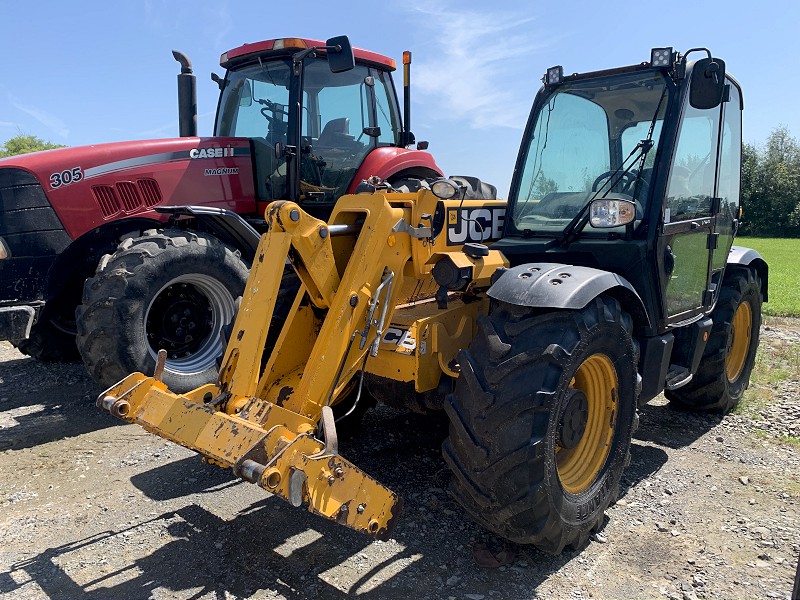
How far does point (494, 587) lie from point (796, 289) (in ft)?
41.5

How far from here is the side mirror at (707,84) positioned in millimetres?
3633

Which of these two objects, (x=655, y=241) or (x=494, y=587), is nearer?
(x=494, y=587)

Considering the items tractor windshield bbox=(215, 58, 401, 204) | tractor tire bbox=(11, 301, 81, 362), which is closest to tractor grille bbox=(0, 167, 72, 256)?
tractor tire bbox=(11, 301, 81, 362)

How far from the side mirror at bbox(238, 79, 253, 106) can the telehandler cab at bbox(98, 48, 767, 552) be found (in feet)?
10.8

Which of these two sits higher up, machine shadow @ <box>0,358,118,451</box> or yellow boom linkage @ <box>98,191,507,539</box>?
yellow boom linkage @ <box>98,191,507,539</box>

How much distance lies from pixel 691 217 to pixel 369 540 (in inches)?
116

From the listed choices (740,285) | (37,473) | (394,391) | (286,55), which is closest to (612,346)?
(394,391)

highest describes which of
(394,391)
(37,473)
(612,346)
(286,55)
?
(286,55)

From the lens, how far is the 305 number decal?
18.4 ft

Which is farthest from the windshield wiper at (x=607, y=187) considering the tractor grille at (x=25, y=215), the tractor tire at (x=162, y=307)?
the tractor grille at (x=25, y=215)

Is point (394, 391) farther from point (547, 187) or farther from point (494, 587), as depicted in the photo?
point (547, 187)

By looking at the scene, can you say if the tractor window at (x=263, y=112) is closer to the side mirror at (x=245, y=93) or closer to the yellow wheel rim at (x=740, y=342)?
the side mirror at (x=245, y=93)

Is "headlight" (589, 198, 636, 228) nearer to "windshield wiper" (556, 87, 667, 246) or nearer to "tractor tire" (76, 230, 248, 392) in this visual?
"windshield wiper" (556, 87, 667, 246)

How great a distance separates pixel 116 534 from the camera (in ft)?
11.4
